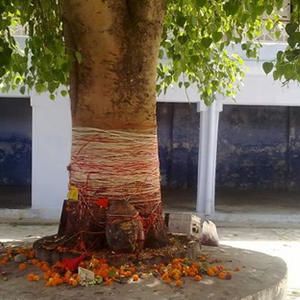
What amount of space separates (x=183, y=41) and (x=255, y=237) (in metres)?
5.43

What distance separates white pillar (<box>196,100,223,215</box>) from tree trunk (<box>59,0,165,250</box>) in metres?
6.40

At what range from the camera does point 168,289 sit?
2949 millimetres

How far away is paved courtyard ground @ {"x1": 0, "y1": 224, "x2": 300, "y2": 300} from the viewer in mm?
8016

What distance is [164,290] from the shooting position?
2.93 metres

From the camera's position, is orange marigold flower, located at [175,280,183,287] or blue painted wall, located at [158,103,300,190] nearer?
orange marigold flower, located at [175,280,183,287]

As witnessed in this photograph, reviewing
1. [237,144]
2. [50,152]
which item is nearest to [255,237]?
[50,152]

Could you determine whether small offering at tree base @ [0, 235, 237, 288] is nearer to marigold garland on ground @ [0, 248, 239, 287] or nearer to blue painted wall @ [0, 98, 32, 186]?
marigold garland on ground @ [0, 248, 239, 287]

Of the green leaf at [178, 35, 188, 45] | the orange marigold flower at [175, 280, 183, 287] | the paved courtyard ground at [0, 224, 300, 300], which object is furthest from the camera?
the paved courtyard ground at [0, 224, 300, 300]

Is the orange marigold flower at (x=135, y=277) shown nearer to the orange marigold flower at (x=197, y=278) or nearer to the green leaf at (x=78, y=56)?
the orange marigold flower at (x=197, y=278)

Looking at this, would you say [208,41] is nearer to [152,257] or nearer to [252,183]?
[152,257]

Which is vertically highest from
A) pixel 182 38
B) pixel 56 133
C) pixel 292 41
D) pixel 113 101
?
pixel 182 38

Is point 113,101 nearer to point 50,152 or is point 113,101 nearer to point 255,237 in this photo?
point 255,237

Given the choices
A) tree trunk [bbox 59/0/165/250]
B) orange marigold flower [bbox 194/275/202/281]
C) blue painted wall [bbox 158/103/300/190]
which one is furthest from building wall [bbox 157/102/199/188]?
orange marigold flower [bbox 194/275/202/281]

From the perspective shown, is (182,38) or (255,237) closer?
(182,38)
